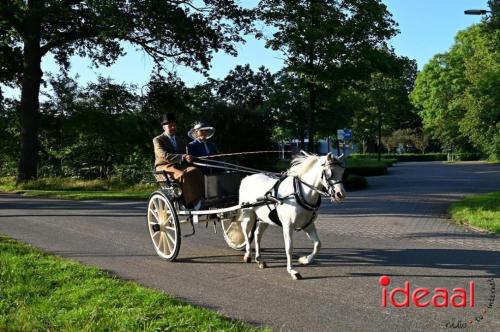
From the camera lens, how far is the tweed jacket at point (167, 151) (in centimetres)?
836

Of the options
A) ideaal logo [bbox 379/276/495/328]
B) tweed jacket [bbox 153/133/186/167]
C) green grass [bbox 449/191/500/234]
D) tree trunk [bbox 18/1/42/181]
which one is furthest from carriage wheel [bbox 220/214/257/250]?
tree trunk [bbox 18/1/42/181]

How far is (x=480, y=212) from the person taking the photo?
1321 cm

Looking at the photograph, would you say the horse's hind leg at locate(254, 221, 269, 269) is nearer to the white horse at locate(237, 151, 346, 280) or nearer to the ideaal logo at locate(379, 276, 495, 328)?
the white horse at locate(237, 151, 346, 280)

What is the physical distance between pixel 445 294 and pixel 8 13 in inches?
1060

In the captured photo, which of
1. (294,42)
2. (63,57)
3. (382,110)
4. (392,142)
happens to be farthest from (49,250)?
(392,142)

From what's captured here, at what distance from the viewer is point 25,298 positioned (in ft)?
19.3

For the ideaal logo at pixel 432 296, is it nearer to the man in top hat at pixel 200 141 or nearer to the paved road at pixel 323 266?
the paved road at pixel 323 266

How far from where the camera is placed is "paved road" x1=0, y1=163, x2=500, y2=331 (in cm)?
543

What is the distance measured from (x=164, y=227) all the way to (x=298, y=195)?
256 centimetres

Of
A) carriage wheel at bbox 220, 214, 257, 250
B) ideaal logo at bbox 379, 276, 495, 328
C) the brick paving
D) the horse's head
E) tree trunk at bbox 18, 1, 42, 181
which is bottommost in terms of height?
ideaal logo at bbox 379, 276, 495, 328

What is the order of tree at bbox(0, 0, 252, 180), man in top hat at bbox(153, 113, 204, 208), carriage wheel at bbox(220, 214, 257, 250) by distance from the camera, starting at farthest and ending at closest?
tree at bbox(0, 0, 252, 180)
carriage wheel at bbox(220, 214, 257, 250)
man in top hat at bbox(153, 113, 204, 208)

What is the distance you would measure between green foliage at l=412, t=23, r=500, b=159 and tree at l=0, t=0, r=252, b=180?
60.8 feet

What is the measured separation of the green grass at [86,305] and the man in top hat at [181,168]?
186 cm

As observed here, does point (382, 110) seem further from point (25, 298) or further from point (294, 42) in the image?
point (25, 298)
